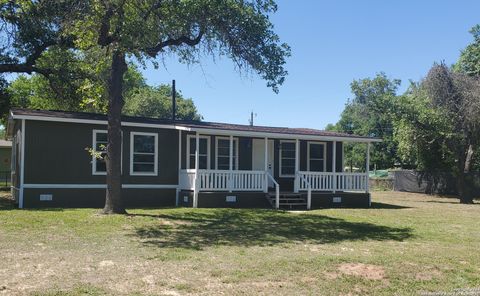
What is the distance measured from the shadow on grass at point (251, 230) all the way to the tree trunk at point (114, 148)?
1251 millimetres

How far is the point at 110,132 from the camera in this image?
14.5 m

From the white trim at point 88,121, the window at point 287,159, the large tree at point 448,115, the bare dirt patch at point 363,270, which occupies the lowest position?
the bare dirt patch at point 363,270

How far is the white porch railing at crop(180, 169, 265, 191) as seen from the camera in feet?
60.4

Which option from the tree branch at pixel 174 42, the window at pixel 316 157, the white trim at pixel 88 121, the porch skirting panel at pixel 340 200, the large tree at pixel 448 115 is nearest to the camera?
the tree branch at pixel 174 42

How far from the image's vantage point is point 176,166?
19328 millimetres

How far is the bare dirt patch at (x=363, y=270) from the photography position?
7973 millimetres

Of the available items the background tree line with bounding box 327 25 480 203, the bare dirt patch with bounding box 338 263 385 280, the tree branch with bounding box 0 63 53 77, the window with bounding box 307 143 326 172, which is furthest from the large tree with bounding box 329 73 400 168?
the bare dirt patch with bounding box 338 263 385 280

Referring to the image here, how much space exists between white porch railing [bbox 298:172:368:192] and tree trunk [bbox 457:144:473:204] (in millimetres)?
8397

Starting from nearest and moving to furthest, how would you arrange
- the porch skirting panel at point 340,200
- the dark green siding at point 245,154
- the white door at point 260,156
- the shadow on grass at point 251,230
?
1. the shadow on grass at point 251,230
2. the porch skirting panel at point 340,200
3. the dark green siding at point 245,154
4. the white door at point 260,156

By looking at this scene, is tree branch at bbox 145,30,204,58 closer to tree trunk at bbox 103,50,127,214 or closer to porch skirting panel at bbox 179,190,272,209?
tree trunk at bbox 103,50,127,214

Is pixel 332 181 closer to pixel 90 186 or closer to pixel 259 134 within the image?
pixel 259 134

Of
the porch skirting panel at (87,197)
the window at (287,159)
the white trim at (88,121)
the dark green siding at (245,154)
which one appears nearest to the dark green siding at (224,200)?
the porch skirting panel at (87,197)

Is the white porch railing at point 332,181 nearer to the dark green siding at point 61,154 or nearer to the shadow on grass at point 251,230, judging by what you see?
the shadow on grass at point 251,230

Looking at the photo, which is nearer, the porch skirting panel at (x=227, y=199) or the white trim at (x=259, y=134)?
the porch skirting panel at (x=227, y=199)
